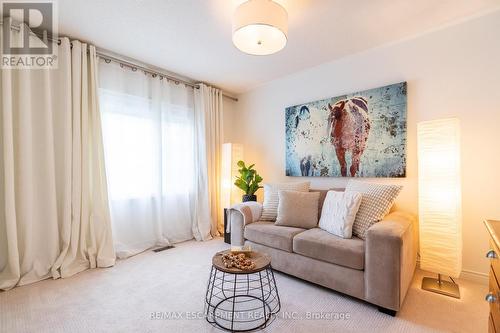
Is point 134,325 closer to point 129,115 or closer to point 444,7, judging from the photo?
point 129,115

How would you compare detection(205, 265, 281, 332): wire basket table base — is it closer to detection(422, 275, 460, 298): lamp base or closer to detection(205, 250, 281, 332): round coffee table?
detection(205, 250, 281, 332): round coffee table

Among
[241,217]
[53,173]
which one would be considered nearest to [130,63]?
[53,173]

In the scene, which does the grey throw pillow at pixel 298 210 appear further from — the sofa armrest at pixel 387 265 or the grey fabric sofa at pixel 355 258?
the sofa armrest at pixel 387 265

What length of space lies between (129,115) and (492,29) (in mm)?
3790

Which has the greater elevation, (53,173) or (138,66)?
(138,66)

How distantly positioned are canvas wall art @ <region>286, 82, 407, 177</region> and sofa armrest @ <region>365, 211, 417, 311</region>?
1041 millimetres

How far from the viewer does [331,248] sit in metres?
2.00

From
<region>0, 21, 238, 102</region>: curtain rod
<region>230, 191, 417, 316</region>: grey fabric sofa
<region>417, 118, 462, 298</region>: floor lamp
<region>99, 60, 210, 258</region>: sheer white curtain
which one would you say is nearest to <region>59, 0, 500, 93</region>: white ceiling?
<region>0, 21, 238, 102</region>: curtain rod

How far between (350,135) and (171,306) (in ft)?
8.40

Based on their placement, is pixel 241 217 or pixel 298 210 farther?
pixel 241 217

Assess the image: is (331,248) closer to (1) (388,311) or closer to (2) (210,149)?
(1) (388,311)

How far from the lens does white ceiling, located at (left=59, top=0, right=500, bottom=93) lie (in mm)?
1971
